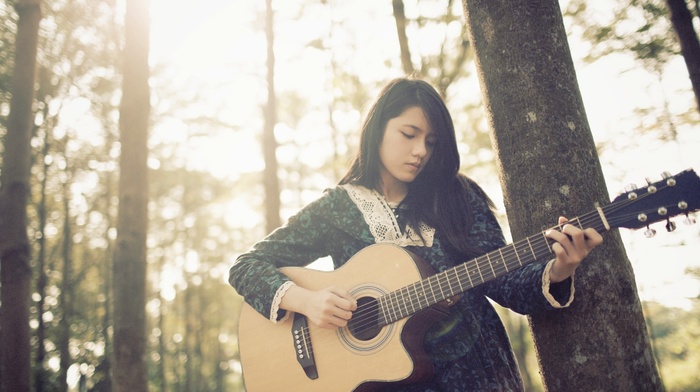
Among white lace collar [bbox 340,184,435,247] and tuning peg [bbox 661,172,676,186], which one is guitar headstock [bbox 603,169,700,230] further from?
white lace collar [bbox 340,184,435,247]

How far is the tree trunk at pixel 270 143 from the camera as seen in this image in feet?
35.5

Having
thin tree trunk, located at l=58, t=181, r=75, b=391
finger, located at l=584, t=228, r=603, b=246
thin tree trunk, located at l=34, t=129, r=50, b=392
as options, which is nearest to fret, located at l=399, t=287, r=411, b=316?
finger, located at l=584, t=228, r=603, b=246

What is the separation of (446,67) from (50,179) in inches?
405

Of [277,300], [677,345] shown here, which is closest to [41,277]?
[277,300]

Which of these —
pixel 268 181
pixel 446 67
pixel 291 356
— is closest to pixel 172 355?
pixel 268 181

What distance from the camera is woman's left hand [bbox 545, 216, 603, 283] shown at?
1.78 meters

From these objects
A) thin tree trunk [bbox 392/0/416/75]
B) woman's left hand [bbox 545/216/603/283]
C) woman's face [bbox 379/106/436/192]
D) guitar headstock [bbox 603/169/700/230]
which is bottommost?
woman's left hand [bbox 545/216/603/283]

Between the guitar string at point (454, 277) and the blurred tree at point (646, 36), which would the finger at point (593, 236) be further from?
the blurred tree at point (646, 36)

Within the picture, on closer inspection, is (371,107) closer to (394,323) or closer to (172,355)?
(394,323)

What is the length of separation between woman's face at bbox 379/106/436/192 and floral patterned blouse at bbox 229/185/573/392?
0.22 m

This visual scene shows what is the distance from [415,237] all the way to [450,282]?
43cm

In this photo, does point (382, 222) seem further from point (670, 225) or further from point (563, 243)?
point (670, 225)

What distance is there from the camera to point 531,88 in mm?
2166

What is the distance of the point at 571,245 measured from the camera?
1.80m
